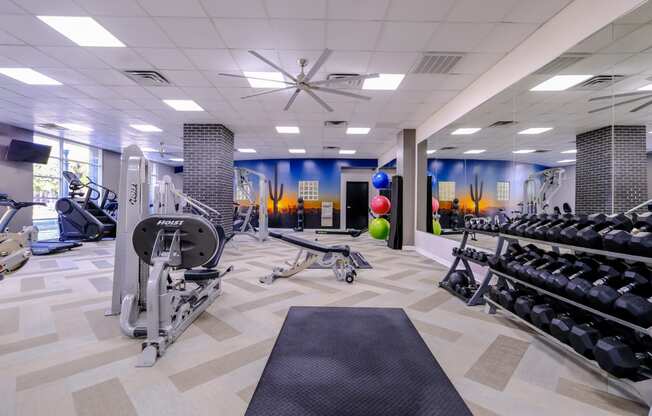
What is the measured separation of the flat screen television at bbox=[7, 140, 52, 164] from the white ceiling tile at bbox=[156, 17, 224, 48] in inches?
271

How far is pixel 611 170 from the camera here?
8.03ft

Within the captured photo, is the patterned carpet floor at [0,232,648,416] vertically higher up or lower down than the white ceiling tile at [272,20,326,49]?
lower down

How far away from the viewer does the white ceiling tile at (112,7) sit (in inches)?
104

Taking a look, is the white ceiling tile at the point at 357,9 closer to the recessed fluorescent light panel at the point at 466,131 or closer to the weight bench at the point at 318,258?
the weight bench at the point at 318,258

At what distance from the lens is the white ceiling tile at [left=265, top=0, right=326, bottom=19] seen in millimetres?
2619

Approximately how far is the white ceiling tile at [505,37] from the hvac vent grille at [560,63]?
17.3 inches

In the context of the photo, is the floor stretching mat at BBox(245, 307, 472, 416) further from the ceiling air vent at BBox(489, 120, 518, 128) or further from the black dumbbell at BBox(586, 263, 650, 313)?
the ceiling air vent at BBox(489, 120, 518, 128)

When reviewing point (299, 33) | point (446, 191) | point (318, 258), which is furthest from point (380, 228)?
point (299, 33)

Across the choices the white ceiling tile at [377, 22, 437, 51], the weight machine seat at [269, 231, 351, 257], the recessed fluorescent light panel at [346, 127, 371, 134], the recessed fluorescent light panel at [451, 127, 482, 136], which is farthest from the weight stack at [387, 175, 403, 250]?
the white ceiling tile at [377, 22, 437, 51]

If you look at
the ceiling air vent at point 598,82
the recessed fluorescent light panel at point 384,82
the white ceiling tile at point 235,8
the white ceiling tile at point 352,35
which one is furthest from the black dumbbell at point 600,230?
the white ceiling tile at point 235,8

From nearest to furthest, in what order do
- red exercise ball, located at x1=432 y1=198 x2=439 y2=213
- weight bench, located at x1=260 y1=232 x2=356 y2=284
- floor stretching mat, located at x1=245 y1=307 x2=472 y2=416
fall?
1. floor stretching mat, located at x1=245 y1=307 x2=472 y2=416
2. weight bench, located at x1=260 y1=232 x2=356 y2=284
3. red exercise ball, located at x1=432 y1=198 x2=439 y2=213

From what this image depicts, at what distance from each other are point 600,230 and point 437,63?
2.83 metres

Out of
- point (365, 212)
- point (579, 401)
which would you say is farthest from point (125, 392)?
point (365, 212)

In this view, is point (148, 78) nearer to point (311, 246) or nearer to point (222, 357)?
point (311, 246)
